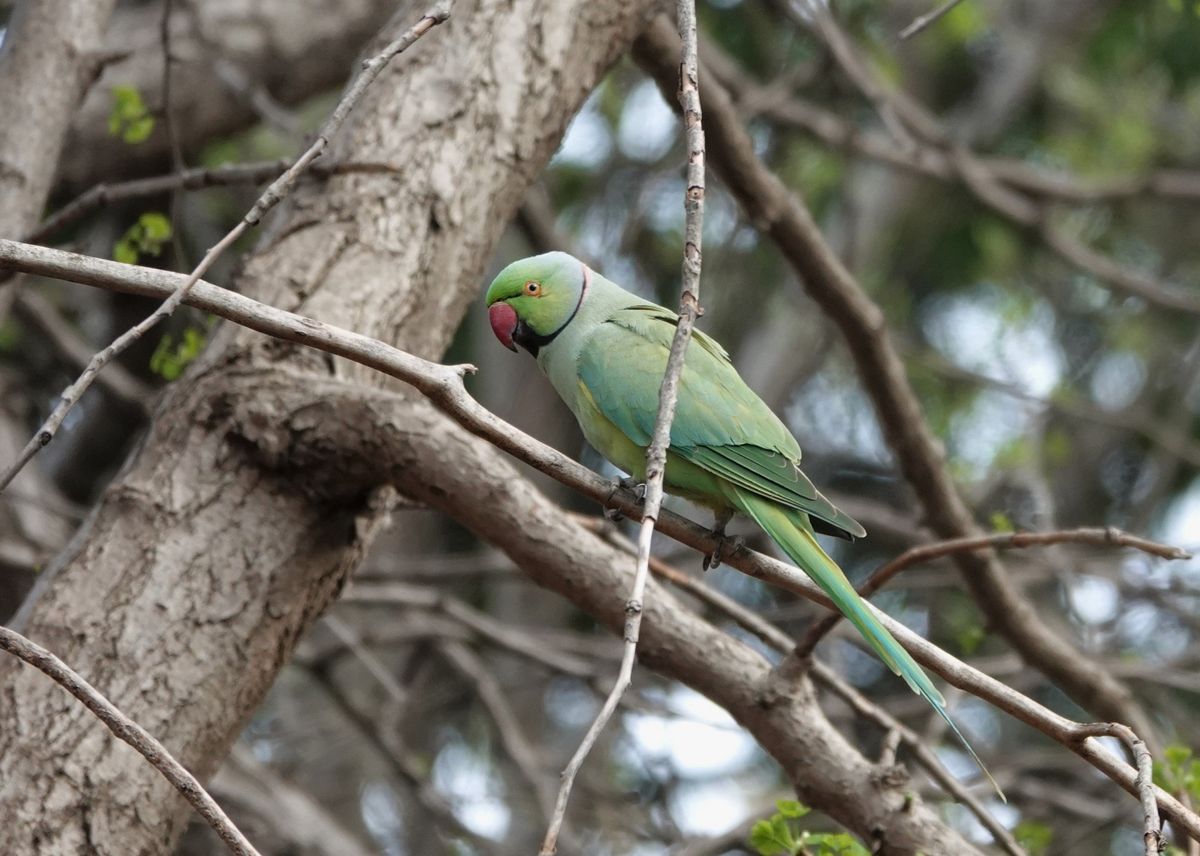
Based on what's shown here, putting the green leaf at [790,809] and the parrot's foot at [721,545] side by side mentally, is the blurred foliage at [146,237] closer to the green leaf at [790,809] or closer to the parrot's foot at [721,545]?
the parrot's foot at [721,545]

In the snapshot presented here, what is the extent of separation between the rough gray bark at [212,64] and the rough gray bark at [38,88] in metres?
1.68

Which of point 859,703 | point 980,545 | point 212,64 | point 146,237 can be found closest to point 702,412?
point 980,545

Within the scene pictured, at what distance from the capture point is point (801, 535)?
307 cm

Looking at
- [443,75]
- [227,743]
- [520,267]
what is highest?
[443,75]

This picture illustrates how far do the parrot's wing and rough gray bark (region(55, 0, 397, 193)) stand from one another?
297 centimetres

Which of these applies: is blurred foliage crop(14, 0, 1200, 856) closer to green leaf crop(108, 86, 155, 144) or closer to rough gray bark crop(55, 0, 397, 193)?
rough gray bark crop(55, 0, 397, 193)

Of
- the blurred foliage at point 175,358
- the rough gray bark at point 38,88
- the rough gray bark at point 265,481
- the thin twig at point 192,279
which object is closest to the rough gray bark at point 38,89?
the rough gray bark at point 38,88

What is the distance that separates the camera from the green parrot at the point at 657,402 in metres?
3.11

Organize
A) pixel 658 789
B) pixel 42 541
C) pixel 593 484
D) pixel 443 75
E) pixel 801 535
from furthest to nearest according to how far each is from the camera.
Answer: pixel 658 789 < pixel 42 541 < pixel 443 75 < pixel 801 535 < pixel 593 484

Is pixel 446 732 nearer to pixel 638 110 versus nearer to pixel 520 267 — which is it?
pixel 638 110

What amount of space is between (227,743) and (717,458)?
4.70ft

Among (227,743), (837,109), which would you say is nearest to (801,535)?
(227,743)

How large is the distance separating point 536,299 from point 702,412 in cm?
65

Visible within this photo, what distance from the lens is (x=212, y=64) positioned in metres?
5.54
